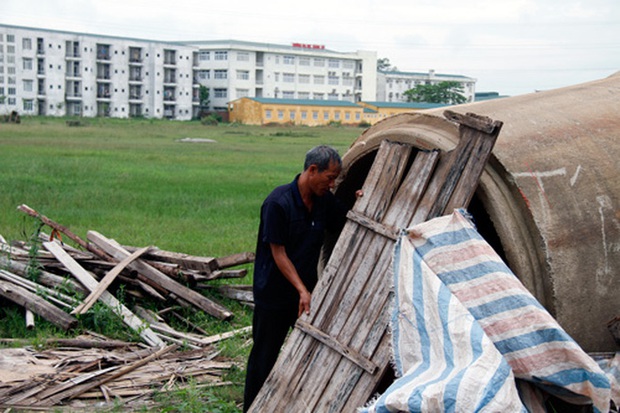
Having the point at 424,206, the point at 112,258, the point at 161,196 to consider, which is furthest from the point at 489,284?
the point at 161,196

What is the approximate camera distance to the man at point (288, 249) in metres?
Result: 5.55

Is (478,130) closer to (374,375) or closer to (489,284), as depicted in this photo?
(489,284)

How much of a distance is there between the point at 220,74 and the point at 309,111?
19116 mm

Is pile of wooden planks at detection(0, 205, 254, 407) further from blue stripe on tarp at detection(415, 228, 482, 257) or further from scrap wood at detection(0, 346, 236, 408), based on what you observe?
blue stripe on tarp at detection(415, 228, 482, 257)

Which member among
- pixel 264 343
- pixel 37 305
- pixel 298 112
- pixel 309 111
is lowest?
pixel 37 305

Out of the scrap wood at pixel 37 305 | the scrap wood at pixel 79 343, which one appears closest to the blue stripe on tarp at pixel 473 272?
the scrap wood at pixel 79 343

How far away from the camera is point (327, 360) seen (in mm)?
5465

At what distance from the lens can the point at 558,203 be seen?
537cm

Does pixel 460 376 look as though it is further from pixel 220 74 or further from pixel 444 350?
pixel 220 74

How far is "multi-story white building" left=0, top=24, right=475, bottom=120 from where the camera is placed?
8444 centimetres

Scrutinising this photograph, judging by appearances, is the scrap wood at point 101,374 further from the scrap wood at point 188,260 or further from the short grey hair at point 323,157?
the short grey hair at point 323,157

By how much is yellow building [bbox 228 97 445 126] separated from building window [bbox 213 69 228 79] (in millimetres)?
13842

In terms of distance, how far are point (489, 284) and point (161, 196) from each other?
15.0m

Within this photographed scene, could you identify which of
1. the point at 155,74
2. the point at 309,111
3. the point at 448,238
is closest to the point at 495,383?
the point at 448,238
